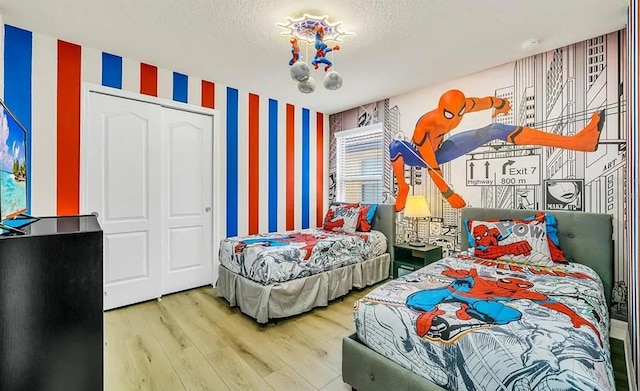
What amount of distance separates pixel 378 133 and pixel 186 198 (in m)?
2.74

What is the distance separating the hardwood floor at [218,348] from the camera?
6.26 feet

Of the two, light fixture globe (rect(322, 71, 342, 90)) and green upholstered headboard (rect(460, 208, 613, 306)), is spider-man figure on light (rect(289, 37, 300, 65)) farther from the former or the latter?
green upholstered headboard (rect(460, 208, 613, 306))

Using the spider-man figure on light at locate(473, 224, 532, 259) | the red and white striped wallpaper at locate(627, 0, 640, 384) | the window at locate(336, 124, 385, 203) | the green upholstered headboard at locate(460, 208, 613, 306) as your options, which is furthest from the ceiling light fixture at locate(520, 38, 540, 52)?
the window at locate(336, 124, 385, 203)

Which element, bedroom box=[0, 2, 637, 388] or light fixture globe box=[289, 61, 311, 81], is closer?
light fixture globe box=[289, 61, 311, 81]

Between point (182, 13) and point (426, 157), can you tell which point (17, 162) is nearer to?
point (182, 13)

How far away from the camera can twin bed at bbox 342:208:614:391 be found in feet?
3.88

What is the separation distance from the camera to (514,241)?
8.39 feet

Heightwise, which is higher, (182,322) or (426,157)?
(426,157)

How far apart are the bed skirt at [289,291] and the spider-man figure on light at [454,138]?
124cm

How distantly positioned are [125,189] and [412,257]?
3.28 m

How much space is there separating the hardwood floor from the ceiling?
2529 millimetres

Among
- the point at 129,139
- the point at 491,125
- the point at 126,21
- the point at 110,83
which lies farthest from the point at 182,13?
the point at 491,125

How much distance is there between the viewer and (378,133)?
4.39 meters

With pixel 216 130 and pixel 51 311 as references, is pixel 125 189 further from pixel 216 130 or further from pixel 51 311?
pixel 51 311
